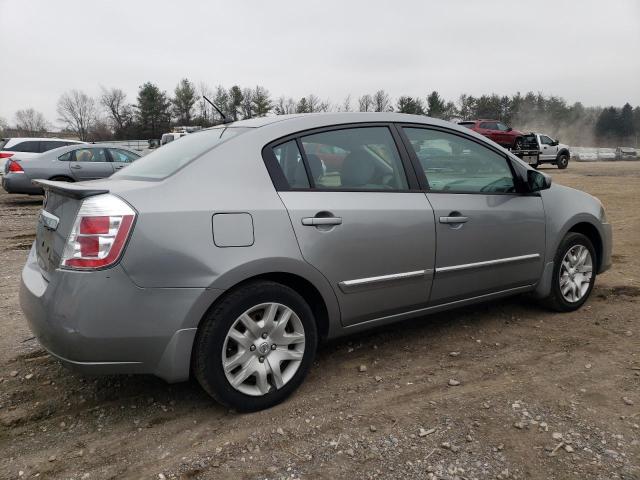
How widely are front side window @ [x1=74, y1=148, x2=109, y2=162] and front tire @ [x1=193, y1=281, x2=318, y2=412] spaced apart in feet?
35.6

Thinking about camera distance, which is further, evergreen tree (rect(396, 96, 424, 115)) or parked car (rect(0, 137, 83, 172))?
evergreen tree (rect(396, 96, 424, 115))

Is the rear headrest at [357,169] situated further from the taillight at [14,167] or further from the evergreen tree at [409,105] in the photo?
the evergreen tree at [409,105]

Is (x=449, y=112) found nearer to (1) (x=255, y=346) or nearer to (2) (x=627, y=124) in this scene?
(2) (x=627, y=124)

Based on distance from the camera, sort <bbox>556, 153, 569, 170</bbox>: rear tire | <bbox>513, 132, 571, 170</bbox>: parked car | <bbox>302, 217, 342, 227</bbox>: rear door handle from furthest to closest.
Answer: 1. <bbox>556, 153, 569, 170</bbox>: rear tire
2. <bbox>513, 132, 571, 170</bbox>: parked car
3. <bbox>302, 217, 342, 227</bbox>: rear door handle

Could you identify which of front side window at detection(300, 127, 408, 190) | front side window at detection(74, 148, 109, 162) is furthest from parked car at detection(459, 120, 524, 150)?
front side window at detection(300, 127, 408, 190)

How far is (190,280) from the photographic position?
230 cm

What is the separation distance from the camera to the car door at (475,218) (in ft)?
10.6

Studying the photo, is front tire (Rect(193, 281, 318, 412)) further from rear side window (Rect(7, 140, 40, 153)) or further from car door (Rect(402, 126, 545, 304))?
rear side window (Rect(7, 140, 40, 153))

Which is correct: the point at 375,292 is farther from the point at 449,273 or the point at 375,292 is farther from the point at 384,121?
the point at 384,121

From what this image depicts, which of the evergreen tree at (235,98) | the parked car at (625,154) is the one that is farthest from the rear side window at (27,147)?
the evergreen tree at (235,98)

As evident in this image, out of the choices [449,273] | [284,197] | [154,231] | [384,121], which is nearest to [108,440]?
[154,231]

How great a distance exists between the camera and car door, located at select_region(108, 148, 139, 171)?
40.4ft

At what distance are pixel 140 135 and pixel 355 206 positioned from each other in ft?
219

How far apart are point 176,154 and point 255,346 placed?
4.04ft
